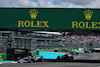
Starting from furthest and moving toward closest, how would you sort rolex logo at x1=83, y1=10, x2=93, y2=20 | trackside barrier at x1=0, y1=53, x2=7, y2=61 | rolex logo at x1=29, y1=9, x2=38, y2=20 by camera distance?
trackside barrier at x1=0, y1=53, x2=7, y2=61, rolex logo at x1=29, y1=9, x2=38, y2=20, rolex logo at x1=83, y1=10, x2=93, y2=20

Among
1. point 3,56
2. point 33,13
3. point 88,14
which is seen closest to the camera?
point 88,14

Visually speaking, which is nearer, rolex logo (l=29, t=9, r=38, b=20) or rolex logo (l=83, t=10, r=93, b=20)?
rolex logo (l=83, t=10, r=93, b=20)

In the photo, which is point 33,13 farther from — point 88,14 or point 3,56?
point 3,56

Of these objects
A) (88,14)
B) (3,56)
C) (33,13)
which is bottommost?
(3,56)

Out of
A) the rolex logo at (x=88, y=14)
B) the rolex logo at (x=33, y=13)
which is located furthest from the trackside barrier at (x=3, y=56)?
the rolex logo at (x=88, y=14)

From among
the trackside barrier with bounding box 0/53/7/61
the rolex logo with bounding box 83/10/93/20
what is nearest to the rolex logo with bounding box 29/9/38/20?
the rolex logo with bounding box 83/10/93/20

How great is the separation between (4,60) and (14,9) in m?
7.29

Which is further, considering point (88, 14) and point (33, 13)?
point (33, 13)

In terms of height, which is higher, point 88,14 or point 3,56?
point 88,14

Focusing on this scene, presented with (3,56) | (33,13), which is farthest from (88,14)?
(3,56)

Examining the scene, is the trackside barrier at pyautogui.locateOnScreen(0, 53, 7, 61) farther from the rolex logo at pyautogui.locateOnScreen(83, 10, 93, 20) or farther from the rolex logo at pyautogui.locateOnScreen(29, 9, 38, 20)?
the rolex logo at pyautogui.locateOnScreen(83, 10, 93, 20)

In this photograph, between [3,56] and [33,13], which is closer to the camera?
[33,13]

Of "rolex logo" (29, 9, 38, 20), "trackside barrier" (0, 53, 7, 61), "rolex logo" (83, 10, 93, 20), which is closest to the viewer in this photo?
"rolex logo" (83, 10, 93, 20)

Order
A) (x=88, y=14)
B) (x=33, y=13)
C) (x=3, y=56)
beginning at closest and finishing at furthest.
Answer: (x=88, y=14)
(x=33, y=13)
(x=3, y=56)
